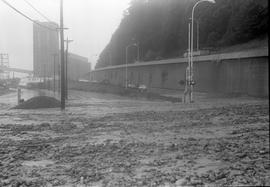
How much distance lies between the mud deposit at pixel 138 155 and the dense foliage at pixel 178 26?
56208 millimetres

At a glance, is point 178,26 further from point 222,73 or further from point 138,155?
point 138,155

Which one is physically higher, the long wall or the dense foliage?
the dense foliage

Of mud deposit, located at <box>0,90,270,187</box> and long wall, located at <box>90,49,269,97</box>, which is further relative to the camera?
long wall, located at <box>90,49,269,97</box>

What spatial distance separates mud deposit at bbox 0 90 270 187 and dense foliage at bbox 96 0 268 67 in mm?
56208

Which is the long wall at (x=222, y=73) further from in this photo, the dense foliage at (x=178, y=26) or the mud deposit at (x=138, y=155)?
the mud deposit at (x=138, y=155)

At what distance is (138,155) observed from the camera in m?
10.1

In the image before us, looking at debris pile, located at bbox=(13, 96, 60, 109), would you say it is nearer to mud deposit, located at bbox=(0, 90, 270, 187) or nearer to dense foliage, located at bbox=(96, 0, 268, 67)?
mud deposit, located at bbox=(0, 90, 270, 187)

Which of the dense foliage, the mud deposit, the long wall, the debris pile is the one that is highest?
the dense foliage

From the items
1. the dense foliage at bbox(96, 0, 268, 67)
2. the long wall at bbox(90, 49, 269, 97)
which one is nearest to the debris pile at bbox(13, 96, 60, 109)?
the long wall at bbox(90, 49, 269, 97)

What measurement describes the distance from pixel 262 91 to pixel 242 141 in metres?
34.8

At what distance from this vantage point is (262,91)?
44938 mm

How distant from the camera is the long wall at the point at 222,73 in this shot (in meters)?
45.3

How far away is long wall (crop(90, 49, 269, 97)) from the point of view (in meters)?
45.3

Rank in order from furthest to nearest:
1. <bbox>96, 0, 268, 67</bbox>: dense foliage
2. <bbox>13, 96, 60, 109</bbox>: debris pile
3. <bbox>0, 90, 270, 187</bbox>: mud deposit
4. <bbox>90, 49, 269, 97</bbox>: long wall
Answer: <bbox>96, 0, 268, 67</bbox>: dense foliage, <bbox>90, 49, 269, 97</bbox>: long wall, <bbox>13, 96, 60, 109</bbox>: debris pile, <bbox>0, 90, 270, 187</bbox>: mud deposit
